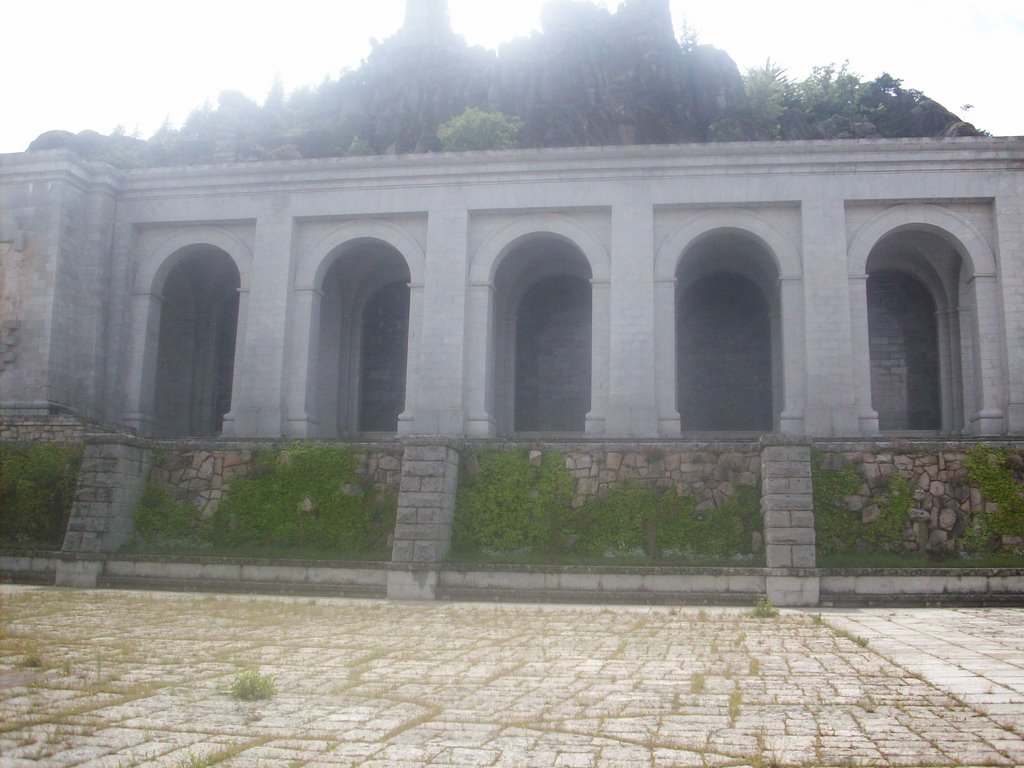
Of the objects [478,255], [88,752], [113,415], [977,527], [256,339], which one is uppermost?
[478,255]

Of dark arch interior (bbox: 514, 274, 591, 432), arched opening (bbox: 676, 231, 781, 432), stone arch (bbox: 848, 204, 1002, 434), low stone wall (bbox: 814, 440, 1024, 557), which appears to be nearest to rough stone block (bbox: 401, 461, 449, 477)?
low stone wall (bbox: 814, 440, 1024, 557)

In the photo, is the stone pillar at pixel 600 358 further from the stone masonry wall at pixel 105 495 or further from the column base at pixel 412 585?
the stone masonry wall at pixel 105 495

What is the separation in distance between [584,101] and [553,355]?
52.2ft

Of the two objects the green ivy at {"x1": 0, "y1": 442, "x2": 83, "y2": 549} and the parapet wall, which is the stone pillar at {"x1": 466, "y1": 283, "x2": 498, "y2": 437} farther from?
the green ivy at {"x1": 0, "y1": 442, "x2": 83, "y2": 549}

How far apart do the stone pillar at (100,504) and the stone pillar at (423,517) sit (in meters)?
5.01

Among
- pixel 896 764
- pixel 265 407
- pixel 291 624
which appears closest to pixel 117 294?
pixel 265 407

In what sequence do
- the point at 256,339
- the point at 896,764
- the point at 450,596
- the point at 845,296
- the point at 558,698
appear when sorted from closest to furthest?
the point at 896,764, the point at 558,698, the point at 450,596, the point at 845,296, the point at 256,339

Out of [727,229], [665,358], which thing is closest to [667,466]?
[665,358]

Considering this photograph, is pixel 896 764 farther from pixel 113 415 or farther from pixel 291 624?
pixel 113 415

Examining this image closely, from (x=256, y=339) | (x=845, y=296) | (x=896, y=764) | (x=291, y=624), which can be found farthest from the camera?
(x=256, y=339)

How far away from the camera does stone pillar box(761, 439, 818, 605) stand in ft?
46.5

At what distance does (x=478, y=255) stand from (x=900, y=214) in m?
10.3

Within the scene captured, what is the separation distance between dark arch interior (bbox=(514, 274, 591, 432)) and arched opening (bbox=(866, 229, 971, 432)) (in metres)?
8.02

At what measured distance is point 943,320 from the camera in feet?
84.1
